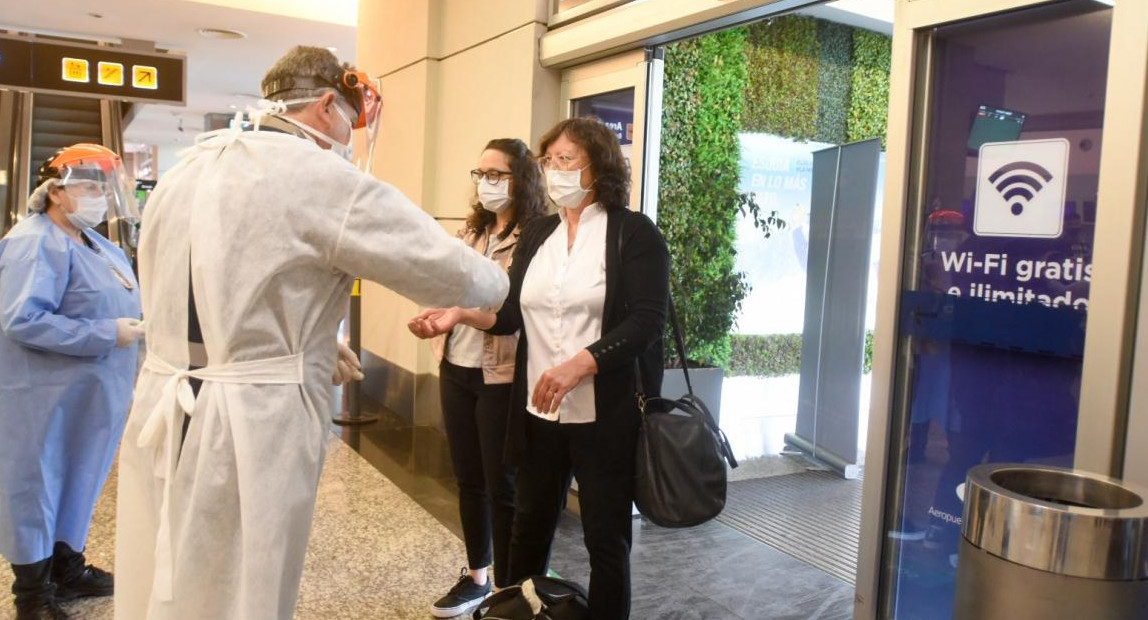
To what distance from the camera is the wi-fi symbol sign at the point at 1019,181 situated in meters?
2.11

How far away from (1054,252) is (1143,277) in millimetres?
219

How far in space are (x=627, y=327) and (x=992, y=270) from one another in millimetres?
985

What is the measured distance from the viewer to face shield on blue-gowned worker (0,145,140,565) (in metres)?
2.59

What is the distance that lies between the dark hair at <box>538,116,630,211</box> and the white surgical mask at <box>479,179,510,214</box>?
52 cm

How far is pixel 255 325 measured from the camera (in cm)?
154

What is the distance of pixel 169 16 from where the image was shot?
8.55 m

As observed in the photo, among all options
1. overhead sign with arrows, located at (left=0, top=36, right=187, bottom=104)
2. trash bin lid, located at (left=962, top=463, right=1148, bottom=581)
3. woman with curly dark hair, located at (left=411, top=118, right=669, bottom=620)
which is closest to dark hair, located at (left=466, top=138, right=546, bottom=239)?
woman with curly dark hair, located at (left=411, top=118, right=669, bottom=620)

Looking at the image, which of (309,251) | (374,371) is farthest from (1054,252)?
(374,371)

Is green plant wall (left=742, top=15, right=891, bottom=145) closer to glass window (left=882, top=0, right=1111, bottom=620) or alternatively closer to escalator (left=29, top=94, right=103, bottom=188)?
glass window (left=882, top=0, right=1111, bottom=620)

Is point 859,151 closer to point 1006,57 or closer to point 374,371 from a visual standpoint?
point 1006,57

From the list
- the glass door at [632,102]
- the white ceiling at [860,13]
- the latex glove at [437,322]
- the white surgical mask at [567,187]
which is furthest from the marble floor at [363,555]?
the white ceiling at [860,13]

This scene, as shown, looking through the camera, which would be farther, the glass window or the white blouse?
the white blouse

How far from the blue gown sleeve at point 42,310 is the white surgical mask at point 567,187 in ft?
4.94

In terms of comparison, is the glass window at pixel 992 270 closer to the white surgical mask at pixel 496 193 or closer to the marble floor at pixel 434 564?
the marble floor at pixel 434 564
